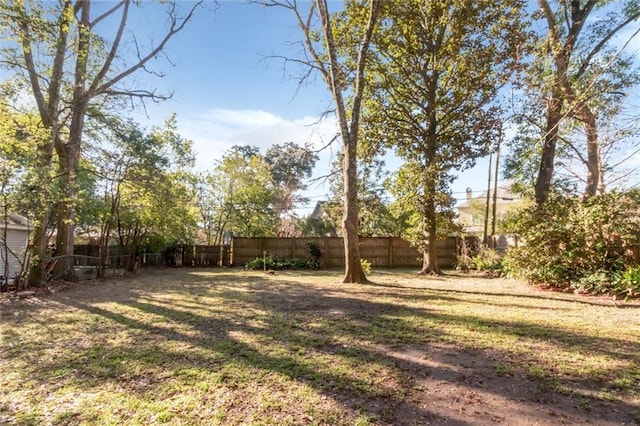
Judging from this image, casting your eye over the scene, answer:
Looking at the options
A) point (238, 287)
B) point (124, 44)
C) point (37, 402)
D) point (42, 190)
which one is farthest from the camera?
point (124, 44)

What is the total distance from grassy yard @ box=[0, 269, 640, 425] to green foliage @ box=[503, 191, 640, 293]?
1756 millimetres

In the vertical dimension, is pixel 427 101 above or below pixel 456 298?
above

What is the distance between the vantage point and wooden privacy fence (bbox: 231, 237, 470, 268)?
1505 cm

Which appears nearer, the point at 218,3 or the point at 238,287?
the point at 238,287

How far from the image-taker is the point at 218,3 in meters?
9.40

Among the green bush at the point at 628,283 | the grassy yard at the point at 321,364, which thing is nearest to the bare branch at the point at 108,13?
the grassy yard at the point at 321,364

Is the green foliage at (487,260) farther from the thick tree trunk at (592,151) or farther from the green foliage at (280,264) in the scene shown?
the green foliage at (280,264)

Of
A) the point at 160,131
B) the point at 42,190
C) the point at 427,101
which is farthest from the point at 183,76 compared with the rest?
the point at 427,101

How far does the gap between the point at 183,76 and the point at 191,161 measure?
5.40 m

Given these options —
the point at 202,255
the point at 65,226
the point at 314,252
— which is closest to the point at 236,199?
the point at 202,255

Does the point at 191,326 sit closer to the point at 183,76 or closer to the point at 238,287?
the point at 238,287

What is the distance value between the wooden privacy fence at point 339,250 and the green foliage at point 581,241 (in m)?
6.17

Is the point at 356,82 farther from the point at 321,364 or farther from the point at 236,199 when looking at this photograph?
the point at 236,199

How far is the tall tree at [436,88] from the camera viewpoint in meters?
9.80
